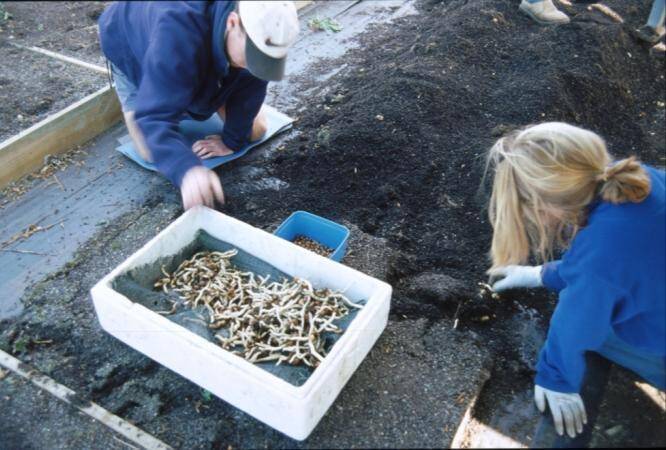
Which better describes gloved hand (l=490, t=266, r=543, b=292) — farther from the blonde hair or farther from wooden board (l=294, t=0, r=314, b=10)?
wooden board (l=294, t=0, r=314, b=10)

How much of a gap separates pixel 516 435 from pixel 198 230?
1.74 metres

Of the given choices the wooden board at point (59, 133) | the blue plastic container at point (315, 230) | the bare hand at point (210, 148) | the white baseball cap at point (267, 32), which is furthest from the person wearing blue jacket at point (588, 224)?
the wooden board at point (59, 133)

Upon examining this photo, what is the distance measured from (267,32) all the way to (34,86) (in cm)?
257

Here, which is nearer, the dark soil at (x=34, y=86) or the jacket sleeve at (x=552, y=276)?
the jacket sleeve at (x=552, y=276)

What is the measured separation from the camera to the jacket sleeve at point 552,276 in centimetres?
267

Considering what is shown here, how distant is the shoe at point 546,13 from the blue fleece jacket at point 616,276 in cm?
Answer: 379

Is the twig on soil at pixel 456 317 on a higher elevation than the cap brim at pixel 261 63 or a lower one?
lower

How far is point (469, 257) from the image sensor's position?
3.14 m

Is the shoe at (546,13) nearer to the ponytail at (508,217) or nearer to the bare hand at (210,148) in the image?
the bare hand at (210,148)

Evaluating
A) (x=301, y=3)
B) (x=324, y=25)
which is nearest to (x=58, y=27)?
(x=301, y=3)

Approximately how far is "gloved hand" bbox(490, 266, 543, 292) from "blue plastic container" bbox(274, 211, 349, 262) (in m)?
0.80

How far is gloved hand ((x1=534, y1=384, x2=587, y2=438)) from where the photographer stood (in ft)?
7.52

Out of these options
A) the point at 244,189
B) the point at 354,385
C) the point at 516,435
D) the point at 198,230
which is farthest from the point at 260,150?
the point at 516,435

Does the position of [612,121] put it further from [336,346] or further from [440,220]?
[336,346]
